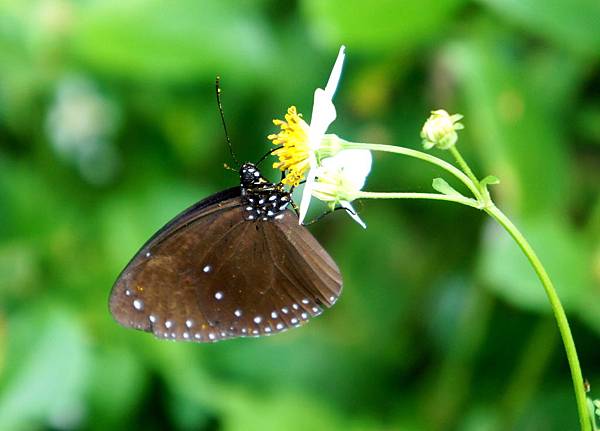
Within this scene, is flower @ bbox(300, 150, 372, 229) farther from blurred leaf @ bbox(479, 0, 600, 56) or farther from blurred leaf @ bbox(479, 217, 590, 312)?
blurred leaf @ bbox(479, 0, 600, 56)

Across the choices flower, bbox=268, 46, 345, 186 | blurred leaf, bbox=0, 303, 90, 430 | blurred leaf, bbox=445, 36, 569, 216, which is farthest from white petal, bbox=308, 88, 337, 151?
blurred leaf, bbox=0, 303, 90, 430

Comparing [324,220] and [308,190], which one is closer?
[308,190]

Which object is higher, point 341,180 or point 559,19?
point 559,19

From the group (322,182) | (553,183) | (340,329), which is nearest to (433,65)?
(553,183)

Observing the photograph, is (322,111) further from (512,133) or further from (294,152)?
(512,133)

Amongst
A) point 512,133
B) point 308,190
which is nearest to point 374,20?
point 512,133

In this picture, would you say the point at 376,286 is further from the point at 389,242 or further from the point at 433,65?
the point at 433,65

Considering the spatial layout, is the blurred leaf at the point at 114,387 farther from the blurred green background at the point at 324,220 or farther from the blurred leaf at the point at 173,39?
the blurred leaf at the point at 173,39

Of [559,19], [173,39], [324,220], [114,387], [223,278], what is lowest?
[114,387]

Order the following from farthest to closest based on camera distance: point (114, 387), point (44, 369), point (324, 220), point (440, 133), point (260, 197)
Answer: point (324, 220), point (114, 387), point (44, 369), point (260, 197), point (440, 133)
